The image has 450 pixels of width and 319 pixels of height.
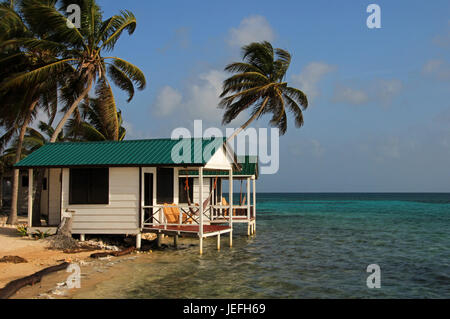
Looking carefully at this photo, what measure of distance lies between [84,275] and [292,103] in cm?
1979

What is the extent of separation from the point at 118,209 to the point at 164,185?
249 cm

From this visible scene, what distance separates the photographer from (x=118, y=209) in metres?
16.5

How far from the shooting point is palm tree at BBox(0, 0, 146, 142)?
765 inches

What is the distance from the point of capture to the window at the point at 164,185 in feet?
58.6

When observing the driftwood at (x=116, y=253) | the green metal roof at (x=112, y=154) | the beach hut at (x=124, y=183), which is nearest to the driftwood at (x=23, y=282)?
the driftwood at (x=116, y=253)

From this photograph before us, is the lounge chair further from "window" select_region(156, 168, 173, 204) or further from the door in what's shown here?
"window" select_region(156, 168, 173, 204)

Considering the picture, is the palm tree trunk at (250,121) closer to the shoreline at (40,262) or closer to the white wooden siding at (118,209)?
the white wooden siding at (118,209)

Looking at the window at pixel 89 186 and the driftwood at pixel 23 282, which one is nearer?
the driftwood at pixel 23 282

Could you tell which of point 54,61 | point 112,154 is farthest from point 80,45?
point 112,154

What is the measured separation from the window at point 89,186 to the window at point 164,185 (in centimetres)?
226

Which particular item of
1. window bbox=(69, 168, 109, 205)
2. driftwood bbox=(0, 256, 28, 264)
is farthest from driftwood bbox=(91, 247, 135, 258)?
driftwood bbox=(0, 256, 28, 264)

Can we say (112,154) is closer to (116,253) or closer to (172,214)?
(172,214)
